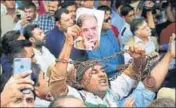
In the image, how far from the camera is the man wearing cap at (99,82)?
3.48 m

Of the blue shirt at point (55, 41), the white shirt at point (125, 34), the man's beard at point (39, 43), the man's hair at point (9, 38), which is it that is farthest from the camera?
the white shirt at point (125, 34)

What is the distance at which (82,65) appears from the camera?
3.78m

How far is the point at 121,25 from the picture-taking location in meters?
6.91

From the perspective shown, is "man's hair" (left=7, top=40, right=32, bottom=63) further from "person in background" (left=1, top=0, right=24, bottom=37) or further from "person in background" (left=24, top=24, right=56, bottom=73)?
"person in background" (left=1, top=0, right=24, bottom=37)

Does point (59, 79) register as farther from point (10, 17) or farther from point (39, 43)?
point (10, 17)

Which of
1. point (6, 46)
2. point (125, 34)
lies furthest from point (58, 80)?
point (125, 34)

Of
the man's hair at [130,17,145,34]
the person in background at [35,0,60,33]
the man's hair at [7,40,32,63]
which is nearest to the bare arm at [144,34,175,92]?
the man's hair at [7,40,32,63]

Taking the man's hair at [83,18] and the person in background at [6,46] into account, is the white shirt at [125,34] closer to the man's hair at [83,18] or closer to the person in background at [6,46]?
the person in background at [6,46]

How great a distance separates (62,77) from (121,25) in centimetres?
353

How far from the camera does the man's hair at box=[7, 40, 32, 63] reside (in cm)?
441

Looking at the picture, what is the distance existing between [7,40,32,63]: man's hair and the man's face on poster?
20.6 inches

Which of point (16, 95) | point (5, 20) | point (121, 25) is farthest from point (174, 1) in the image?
point (16, 95)

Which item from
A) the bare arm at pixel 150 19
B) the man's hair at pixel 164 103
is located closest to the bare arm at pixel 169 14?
the bare arm at pixel 150 19

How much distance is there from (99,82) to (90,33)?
76cm
